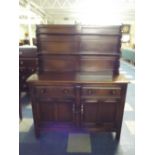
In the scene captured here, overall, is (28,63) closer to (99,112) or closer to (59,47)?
(59,47)

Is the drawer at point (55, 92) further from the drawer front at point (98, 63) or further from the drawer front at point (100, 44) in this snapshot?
the drawer front at point (100, 44)

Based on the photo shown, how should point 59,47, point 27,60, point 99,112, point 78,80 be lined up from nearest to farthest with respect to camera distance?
point 78,80 < point 99,112 < point 59,47 < point 27,60

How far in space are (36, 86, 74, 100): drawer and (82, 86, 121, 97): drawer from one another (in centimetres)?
16

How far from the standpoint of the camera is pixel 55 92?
1813 millimetres

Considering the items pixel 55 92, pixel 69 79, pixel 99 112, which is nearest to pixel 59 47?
pixel 69 79

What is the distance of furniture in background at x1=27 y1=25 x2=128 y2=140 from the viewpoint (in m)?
A: 1.79

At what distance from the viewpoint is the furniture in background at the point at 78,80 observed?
1793 millimetres

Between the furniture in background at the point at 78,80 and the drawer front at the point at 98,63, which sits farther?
the drawer front at the point at 98,63

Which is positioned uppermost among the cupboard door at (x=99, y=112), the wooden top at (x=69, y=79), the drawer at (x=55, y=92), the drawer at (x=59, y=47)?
the drawer at (x=59, y=47)

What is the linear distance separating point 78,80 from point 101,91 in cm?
29

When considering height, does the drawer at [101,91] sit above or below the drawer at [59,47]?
below

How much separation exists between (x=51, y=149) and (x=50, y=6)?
7.11 m

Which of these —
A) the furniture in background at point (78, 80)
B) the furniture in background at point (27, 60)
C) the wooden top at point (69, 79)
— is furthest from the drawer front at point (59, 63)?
the furniture in background at point (27, 60)
